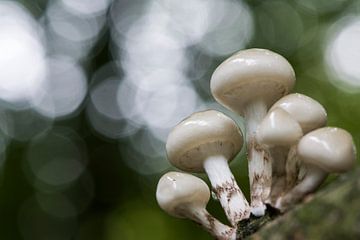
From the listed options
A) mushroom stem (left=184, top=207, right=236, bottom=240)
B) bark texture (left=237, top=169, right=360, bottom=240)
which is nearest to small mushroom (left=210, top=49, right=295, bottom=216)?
mushroom stem (left=184, top=207, right=236, bottom=240)

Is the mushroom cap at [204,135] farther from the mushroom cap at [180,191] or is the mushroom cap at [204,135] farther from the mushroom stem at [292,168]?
the mushroom stem at [292,168]

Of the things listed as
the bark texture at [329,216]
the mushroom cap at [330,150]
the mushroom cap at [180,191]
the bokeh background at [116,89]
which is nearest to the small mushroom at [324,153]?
the mushroom cap at [330,150]

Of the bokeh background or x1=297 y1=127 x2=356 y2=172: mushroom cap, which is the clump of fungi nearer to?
x1=297 y1=127 x2=356 y2=172: mushroom cap

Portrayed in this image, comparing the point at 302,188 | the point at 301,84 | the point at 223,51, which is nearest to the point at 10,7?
the point at 223,51

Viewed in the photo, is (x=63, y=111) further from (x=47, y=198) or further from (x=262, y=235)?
(x=262, y=235)

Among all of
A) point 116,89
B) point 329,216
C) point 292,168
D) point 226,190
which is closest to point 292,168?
point 292,168

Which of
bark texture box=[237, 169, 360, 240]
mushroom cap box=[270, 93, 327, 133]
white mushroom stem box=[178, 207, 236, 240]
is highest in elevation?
bark texture box=[237, 169, 360, 240]

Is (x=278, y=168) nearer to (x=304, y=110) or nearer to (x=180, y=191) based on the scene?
(x=304, y=110)
